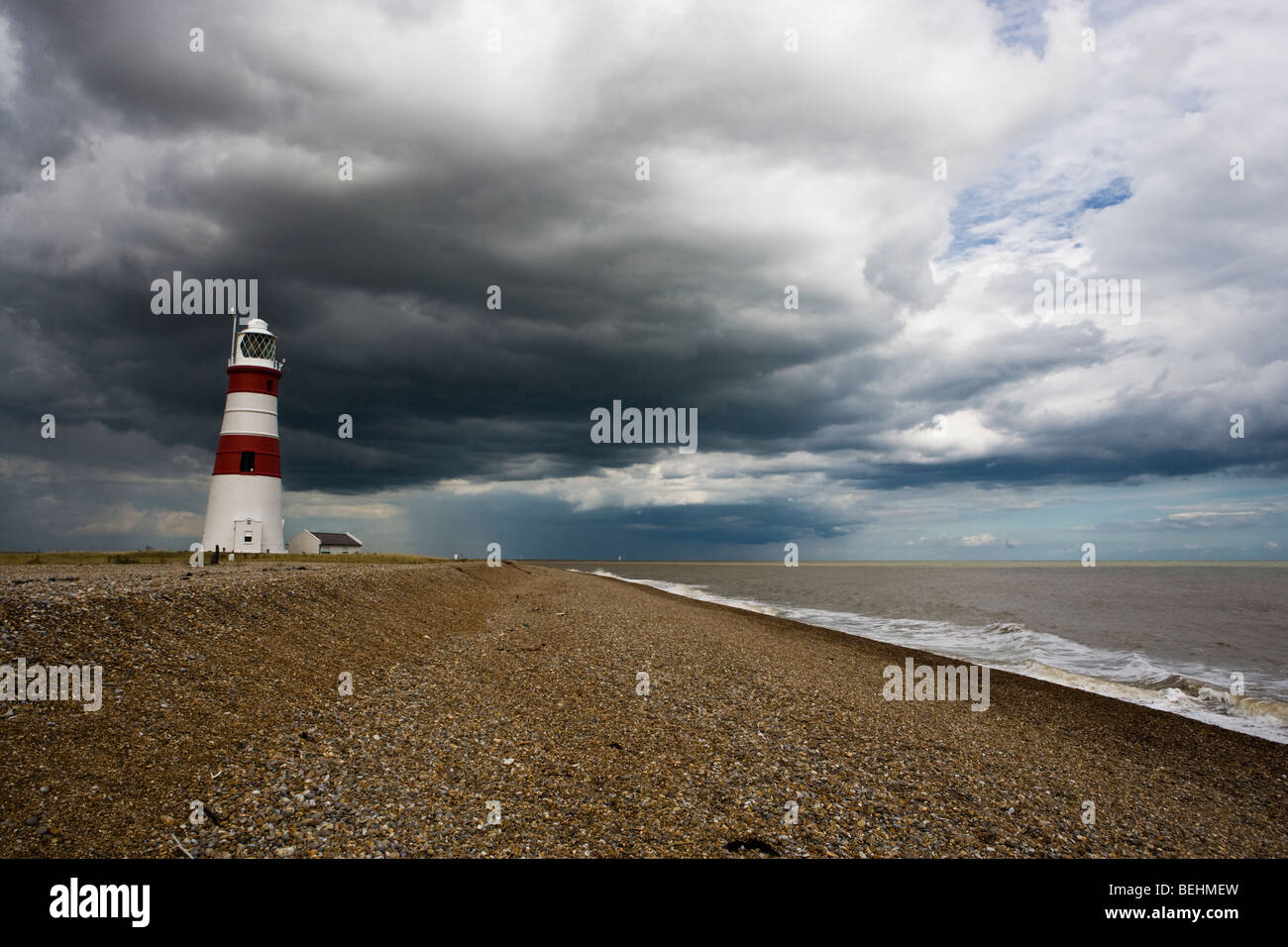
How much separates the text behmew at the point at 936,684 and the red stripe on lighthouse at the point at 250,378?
1443 inches

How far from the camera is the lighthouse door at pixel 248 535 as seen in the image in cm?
3706

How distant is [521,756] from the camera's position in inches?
409

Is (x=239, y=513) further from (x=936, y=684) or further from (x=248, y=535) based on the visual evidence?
(x=936, y=684)

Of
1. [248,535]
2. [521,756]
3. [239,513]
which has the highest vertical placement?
[239,513]

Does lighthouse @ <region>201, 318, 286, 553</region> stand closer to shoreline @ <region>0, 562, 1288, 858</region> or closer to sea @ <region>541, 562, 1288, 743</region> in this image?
shoreline @ <region>0, 562, 1288, 858</region>

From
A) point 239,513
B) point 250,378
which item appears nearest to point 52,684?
point 239,513

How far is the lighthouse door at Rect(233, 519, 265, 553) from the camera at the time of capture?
37062mm

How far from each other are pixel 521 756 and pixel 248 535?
34.2 metres

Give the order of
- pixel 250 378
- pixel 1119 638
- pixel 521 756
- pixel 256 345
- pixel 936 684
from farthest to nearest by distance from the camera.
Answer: pixel 256 345, pixel 250 378, pixel 1119 638, pixel 936 684, pixel 521 756
